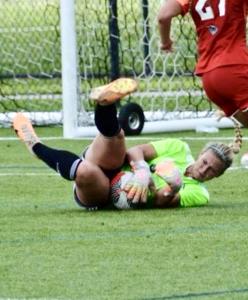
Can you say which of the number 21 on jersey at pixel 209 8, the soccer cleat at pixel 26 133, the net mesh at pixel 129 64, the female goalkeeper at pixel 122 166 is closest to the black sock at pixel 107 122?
the female goalkeeper at pixel 122 166

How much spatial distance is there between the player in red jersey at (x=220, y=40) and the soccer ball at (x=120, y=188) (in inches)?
31.7

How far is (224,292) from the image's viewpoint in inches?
236

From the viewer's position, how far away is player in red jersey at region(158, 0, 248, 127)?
8375 millimetres

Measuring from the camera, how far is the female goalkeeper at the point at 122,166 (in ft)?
26.9

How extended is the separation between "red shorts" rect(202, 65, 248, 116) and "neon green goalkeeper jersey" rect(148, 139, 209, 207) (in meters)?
0.40

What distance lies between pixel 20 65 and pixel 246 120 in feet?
28.5

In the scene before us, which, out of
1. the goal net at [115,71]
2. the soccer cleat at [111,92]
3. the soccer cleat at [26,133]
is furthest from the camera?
the goal net at [115,71]

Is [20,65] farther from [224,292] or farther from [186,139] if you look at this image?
[224,292]

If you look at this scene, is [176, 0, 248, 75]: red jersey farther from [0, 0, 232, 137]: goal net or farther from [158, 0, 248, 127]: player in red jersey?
[0, 0, 232, 137]: goal net

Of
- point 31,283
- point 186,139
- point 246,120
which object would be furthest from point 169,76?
point 31,283

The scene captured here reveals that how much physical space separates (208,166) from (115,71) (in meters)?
5.97

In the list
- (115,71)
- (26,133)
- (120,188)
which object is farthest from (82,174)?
(115,71)

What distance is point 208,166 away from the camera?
27.2ft

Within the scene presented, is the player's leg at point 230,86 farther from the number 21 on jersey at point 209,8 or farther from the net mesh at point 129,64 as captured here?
the net mesh at point 129,64
